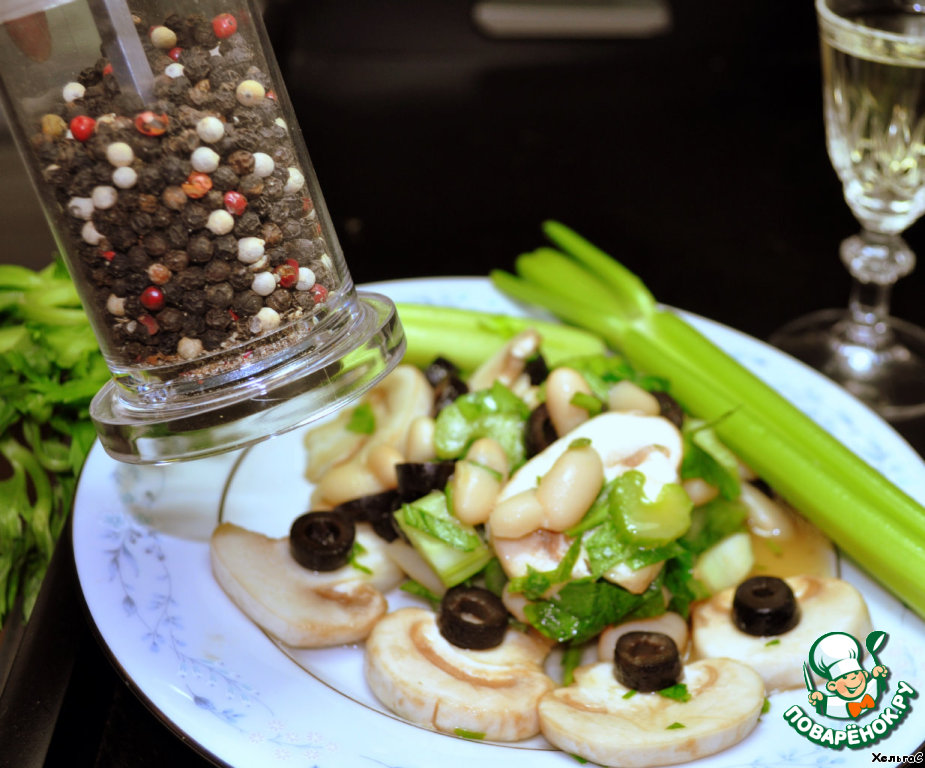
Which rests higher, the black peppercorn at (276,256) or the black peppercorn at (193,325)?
the black peppercorn at (276,256)

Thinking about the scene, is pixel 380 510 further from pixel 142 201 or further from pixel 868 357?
pixel 868 357

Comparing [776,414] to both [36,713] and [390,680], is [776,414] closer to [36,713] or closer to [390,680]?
[390,680]

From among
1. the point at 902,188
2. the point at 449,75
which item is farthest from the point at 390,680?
the point at 449,75

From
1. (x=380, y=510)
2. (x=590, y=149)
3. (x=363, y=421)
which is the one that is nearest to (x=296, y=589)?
(x=380, y=510)

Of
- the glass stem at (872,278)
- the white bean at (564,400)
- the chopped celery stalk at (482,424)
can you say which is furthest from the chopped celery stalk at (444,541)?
the glass stem at (872,278)

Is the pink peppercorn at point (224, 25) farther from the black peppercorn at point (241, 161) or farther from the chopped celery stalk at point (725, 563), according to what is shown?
the chopped celery stalk at point (725, 563)

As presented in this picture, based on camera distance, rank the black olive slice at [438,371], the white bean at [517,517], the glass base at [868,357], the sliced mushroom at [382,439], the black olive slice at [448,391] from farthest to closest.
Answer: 1. the glass base at [868,357]
2. the black olive slice at [438,371]
3. the black olive slice at [448,391]
4. the sliced mushroom at [382,439]
5. the white bean at [517,517]

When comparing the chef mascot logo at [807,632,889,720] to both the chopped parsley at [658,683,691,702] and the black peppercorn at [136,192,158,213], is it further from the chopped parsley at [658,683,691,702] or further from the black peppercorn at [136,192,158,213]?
the black peppercorn at [136,192,158,213]
